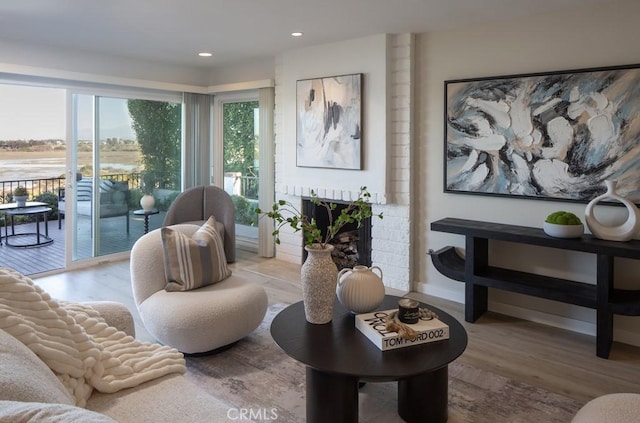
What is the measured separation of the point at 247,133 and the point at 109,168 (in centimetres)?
172

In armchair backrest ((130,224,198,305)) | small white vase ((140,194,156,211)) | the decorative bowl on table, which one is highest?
small white vase ((140,194,156,211))

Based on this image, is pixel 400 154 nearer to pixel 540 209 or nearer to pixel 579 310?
pixel 540 209

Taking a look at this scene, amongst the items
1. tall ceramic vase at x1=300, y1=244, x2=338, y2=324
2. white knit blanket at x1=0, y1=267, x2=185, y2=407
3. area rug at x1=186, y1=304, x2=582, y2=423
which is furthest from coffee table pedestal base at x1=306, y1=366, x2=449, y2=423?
white knit blanket at x1=0, y1=267, x2=185, y2=407

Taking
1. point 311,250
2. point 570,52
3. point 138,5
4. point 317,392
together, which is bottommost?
point 317,392

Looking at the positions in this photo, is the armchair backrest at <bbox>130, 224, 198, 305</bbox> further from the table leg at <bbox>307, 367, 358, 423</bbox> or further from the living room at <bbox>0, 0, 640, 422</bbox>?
the living room at <bbox>0, 0, 640, 422</bbox>

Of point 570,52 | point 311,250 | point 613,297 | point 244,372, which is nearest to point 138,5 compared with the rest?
point 311,250

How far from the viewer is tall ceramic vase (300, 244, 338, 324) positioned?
7.13 feet

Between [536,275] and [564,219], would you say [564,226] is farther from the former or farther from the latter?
[536,275]

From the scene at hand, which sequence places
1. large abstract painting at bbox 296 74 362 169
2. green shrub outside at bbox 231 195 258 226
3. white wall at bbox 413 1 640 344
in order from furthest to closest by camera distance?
green shrub outside at bbox 231 195 258 226
large abstract painting at bbox 296 74 362 169
white wall at bbox 413 1 640 344

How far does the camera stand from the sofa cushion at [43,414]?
2.72ft

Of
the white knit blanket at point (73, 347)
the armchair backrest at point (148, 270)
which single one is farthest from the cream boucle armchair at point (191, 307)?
the white knit blanket at point (73, 347)

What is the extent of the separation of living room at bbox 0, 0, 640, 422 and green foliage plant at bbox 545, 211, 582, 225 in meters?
0.29

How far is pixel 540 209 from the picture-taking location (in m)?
3.56

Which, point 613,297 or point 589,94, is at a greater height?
point 589,94
